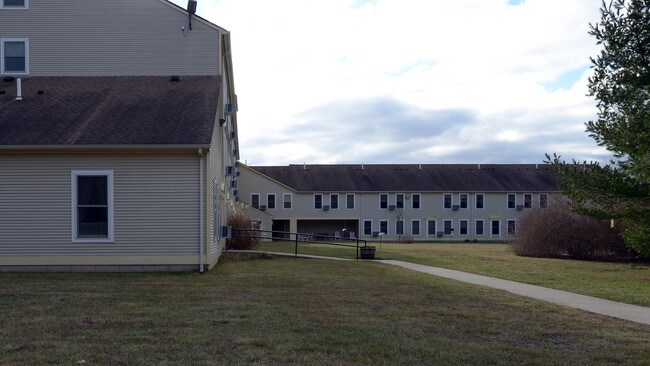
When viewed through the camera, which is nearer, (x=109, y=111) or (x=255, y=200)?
(x=109, y=111)

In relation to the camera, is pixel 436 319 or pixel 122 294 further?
pixel 122 294

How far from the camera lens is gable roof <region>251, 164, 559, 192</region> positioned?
62.5 metres

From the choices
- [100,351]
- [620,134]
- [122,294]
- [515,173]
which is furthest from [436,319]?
[515,173]

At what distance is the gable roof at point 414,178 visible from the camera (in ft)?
205

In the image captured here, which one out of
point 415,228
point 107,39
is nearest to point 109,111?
point 107,39

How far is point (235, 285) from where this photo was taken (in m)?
14.3

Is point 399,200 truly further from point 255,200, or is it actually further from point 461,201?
point 255,200

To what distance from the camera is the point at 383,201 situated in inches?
2448

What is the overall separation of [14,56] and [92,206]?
841 centimetres

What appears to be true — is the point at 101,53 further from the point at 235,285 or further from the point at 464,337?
the point at 464,337

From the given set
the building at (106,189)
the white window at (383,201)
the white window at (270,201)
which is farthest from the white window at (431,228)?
the building at (106,189)

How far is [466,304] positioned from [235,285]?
15.7 ft

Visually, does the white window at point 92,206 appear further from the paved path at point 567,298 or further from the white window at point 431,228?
the white window at point 431,228

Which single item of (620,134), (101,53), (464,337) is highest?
(101,53)
